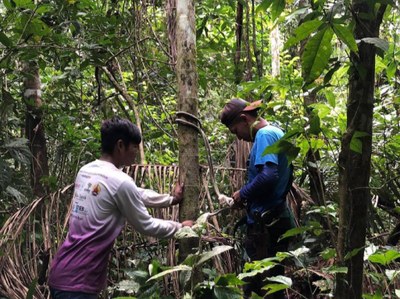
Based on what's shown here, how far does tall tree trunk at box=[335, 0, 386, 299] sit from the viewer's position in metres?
1.37

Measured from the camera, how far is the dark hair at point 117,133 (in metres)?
2.41

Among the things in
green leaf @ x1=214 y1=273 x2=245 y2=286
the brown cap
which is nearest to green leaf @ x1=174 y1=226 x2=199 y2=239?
green leaf @ x1=214 y1=273 x2=245 y2=286

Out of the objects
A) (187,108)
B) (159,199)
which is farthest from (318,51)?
(159,199)

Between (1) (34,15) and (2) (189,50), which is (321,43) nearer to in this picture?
(2) (189,50)

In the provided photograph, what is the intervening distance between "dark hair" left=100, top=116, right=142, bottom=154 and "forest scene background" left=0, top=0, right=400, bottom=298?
31 centimetres

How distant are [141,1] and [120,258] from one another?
1940 millimetres

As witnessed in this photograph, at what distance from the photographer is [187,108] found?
251cm

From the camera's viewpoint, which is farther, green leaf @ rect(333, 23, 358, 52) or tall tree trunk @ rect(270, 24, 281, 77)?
tall tree trunk @ rect(270, 24, 281, 77)

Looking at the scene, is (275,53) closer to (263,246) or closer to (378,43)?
(263,246)

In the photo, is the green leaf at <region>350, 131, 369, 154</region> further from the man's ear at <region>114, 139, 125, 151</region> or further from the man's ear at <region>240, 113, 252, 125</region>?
the man's ear at <region>240, 113, 252, 125</region>

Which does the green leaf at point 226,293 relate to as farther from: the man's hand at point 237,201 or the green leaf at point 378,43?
the green leaf at point 378,43

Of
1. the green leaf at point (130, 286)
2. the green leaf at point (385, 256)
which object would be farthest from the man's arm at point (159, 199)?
the green leaf at point (385, 256)

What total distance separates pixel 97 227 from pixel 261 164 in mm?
967

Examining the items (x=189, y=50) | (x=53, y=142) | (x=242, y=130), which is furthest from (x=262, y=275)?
(x=53, y=142)
